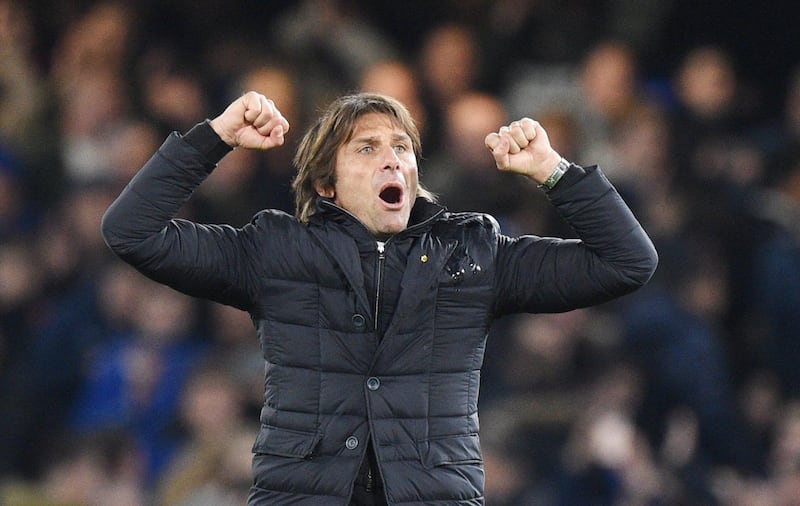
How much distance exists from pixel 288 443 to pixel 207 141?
1.62 ft

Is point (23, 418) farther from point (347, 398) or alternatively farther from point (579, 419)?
point (347, 398)

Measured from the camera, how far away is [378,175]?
80.7 inches

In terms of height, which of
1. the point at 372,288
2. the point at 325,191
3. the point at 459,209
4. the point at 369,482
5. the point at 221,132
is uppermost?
the point at 221,132

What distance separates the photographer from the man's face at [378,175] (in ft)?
6.66

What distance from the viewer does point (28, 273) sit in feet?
14.4

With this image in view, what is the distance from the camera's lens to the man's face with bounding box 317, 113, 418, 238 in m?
2.03

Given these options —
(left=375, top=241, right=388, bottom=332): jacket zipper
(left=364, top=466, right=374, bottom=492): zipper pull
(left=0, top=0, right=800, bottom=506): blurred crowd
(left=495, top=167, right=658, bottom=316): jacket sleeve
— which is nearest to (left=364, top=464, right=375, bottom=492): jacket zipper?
(left=364, top=466, right=374, bottom=492): zipper pull

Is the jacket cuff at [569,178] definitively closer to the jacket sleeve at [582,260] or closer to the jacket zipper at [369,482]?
the jacket sleeve at [582,260]

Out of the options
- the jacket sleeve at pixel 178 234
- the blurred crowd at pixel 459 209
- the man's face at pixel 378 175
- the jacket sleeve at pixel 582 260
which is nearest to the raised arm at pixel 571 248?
the jacket sleeve at pixel 582 260

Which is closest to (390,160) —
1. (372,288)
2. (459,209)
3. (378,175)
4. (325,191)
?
(378,175)

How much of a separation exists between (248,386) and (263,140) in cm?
223

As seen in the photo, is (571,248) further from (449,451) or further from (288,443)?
(288,443)

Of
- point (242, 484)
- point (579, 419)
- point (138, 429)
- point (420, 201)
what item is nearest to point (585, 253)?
point (420, 201)

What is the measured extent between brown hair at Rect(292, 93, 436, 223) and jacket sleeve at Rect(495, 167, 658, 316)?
0.72 feet
